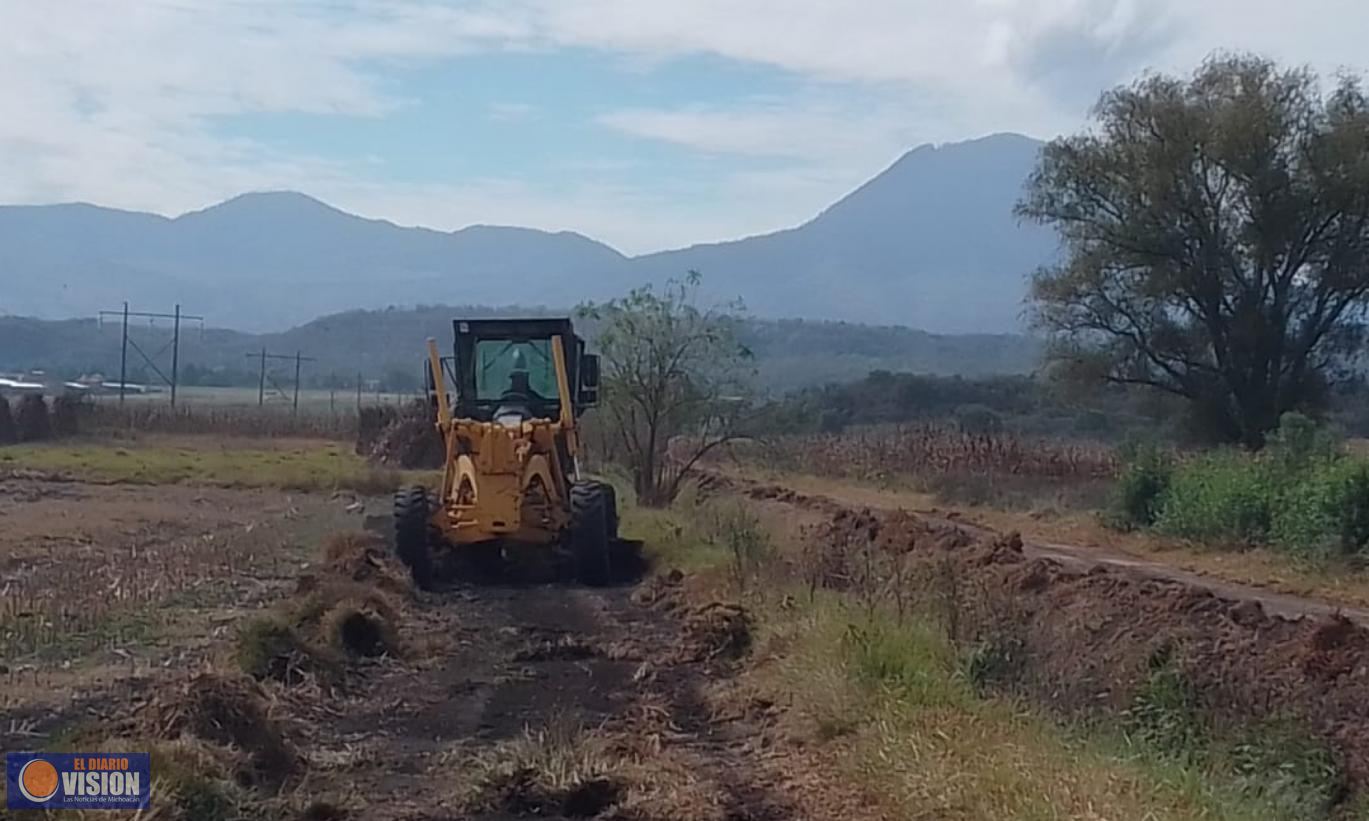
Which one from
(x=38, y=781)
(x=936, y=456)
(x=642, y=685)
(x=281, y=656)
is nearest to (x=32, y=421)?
(x=936, y=456)

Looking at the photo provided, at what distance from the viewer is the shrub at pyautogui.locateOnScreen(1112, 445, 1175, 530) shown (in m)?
30.7

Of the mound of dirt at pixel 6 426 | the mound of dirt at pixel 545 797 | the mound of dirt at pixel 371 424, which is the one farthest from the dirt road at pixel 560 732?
the mound of dirt at pixel 6 426

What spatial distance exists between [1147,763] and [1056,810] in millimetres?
1447

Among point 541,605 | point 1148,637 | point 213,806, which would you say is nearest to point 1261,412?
point 541,605

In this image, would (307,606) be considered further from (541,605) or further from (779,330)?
(779,330)

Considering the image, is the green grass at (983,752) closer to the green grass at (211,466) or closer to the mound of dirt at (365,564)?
the mound of dirt at (365,564)

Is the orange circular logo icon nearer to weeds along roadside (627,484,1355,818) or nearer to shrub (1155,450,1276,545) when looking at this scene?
weeds along roadside (627,484,1355,818)

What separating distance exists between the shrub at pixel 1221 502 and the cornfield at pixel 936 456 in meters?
9.60

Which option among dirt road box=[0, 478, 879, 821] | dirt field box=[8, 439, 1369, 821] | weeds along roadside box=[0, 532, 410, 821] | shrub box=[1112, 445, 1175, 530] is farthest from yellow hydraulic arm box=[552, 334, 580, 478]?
shrub box=[1112, 445, 1175, 530]

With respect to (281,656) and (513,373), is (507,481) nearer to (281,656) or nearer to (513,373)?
(513,373)

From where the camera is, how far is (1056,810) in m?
9.07

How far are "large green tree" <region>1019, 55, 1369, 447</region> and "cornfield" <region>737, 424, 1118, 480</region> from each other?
2.34 m

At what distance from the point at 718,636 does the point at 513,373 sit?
8.26 m

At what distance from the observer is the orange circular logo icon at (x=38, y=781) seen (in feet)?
28.3
